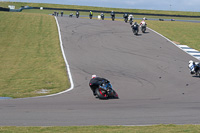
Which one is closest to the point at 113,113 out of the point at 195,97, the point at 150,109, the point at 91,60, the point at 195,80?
the point at 150,109

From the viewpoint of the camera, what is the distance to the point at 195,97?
14.0m

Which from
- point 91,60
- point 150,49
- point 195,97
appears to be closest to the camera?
point 195,97

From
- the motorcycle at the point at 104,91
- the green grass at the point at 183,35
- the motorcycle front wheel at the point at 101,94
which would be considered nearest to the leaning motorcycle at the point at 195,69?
the motorcycle at the point at 104,91

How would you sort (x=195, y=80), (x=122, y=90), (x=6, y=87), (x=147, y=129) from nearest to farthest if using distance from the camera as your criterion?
(x=147, y=129) → (x=122, y=90) → (x=6, y=87) → (x=195, y=80)

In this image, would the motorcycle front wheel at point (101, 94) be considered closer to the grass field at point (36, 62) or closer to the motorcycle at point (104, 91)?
the motorcycle at point (104, 91)

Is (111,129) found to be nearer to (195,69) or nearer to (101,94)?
(101,94)

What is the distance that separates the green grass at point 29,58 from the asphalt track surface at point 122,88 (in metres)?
1.18

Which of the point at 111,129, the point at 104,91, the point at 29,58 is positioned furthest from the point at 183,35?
the point at 111,129

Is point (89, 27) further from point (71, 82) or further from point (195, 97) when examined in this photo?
point (195, 97)

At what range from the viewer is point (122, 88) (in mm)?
16078

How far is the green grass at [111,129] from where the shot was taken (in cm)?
793

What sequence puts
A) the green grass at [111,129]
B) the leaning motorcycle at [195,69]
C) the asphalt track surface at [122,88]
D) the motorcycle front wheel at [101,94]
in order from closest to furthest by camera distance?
the green grass at [111,129]
the asphalt track surface at [122,88]
the motorcycle front wheel at [101,94]
the leaning motorcycle at [195,69]

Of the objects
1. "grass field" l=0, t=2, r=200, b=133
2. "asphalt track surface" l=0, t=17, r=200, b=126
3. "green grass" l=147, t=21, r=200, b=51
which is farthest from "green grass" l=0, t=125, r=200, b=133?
"green grass" l=147, t=21, r=200, b=51

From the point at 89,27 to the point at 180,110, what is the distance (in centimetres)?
2973
